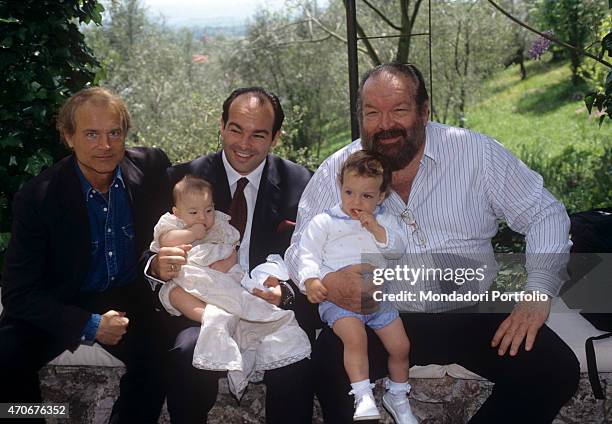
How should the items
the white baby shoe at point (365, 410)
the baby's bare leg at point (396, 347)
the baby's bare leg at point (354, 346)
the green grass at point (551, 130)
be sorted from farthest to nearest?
1. the green grass at point (551, 130)
2. the baby's bare leg at point (396, 347)
3. the baby's bare leg at point (354, 346)
4. the white baby shoe at point (365, 410)

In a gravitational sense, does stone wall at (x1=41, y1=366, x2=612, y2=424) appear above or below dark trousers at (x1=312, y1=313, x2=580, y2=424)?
below

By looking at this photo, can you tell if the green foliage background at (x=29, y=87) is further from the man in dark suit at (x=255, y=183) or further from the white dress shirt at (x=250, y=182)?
the white dress shirt at (x=250, y=182)

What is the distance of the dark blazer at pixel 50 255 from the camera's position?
9.70 feet

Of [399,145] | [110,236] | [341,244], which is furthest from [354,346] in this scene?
[110,236]

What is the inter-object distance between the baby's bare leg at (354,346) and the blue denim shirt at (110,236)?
104cm

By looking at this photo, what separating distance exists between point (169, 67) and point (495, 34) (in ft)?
47.4

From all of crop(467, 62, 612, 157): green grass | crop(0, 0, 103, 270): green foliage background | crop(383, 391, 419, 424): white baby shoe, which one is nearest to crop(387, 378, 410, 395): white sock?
crop(383, 391, 419, 424): white baby shoe

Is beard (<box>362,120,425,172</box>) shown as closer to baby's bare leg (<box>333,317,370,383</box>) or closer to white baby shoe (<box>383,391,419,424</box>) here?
baby's bare leg (<box>333,317,370,383</box>)

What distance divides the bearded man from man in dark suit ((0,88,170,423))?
0.73 metres


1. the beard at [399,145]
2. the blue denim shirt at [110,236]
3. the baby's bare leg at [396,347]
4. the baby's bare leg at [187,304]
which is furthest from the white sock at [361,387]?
the blue denim shirt at [110,236]

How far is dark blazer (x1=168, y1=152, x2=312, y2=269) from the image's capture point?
330 cm

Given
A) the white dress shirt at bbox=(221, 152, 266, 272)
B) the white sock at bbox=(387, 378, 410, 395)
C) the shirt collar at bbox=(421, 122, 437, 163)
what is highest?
the shirt collar at bbox=(421, 122, 437, 163)

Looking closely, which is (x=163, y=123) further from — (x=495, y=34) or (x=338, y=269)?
(x=338, y=269)

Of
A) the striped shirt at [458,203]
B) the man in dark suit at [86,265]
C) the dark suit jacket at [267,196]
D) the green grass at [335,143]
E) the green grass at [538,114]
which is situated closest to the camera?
the man in dark suit at [86,265]
